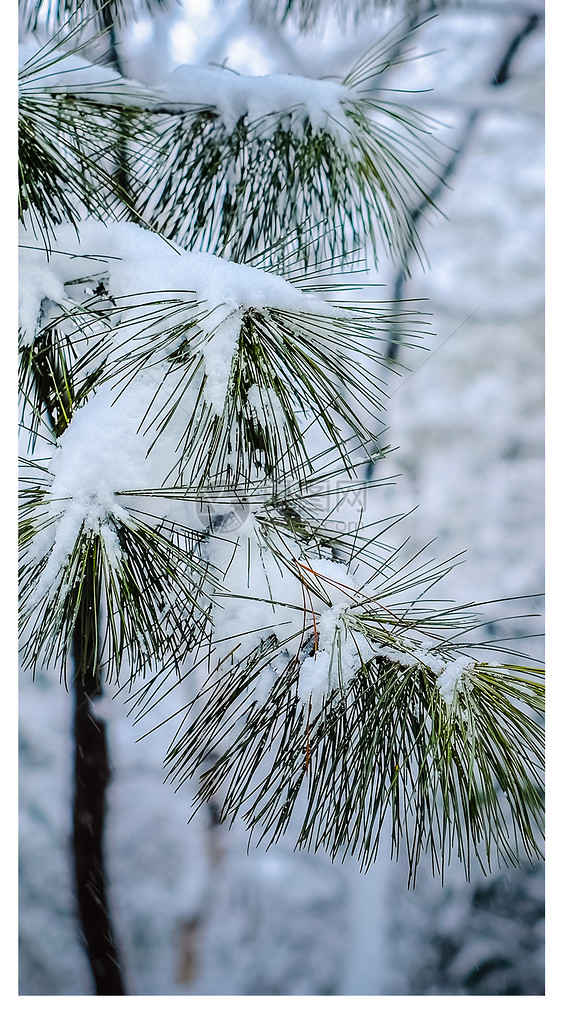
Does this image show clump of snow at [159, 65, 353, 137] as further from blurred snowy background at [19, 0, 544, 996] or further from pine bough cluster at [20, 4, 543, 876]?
blurred snowy background at [19, 0, 544, 996]

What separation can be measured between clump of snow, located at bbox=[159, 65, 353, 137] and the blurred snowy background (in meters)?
0.32

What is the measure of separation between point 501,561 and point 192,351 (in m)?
1.35

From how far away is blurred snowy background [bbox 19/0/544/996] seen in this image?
1048 mm

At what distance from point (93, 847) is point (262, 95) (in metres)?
1.11

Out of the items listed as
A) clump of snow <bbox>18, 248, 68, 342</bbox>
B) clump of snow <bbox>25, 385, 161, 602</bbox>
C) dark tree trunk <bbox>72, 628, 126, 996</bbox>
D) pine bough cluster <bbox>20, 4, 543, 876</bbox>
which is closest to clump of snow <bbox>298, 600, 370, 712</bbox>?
pine bough cluster <bbox>20, 4, 543, 876</bbox>

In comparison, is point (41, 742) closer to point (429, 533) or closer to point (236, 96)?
point (429, 533)

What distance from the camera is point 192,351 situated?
1.34 feet

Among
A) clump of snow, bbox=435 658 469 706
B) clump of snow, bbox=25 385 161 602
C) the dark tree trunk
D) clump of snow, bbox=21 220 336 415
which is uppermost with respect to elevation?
clump of snow, bbox=21 220 336 415

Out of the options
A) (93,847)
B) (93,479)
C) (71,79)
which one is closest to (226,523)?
(93,479)

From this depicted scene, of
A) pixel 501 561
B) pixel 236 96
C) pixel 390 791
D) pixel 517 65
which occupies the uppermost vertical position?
pixel 517 65

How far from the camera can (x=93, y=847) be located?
1059mm

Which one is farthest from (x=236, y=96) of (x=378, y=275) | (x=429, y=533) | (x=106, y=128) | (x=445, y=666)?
(x=429, y=533)
